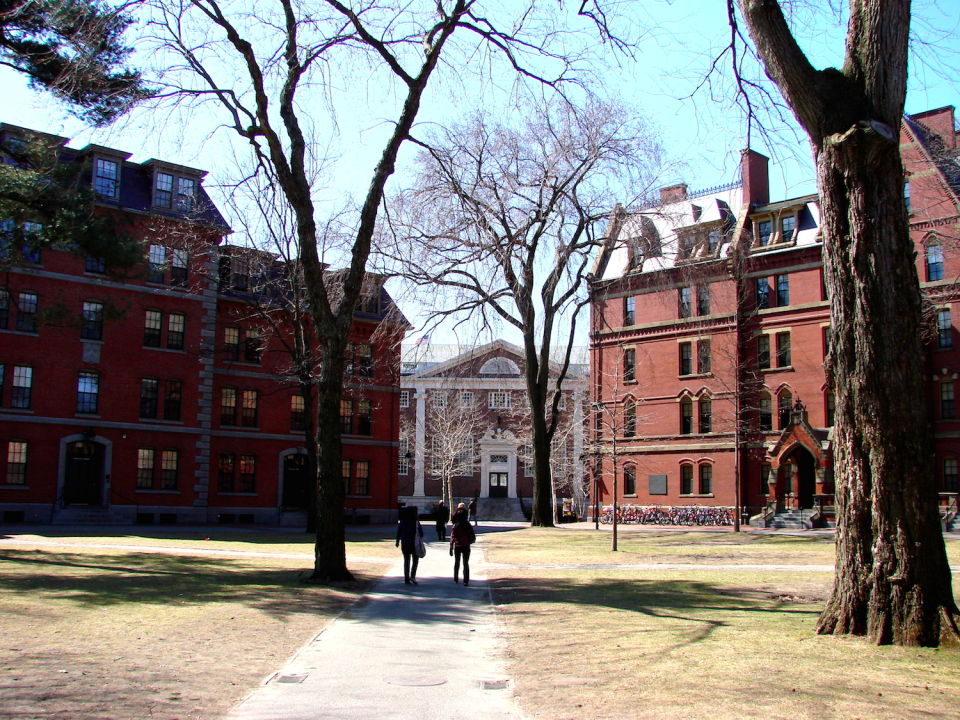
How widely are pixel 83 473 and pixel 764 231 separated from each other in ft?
119

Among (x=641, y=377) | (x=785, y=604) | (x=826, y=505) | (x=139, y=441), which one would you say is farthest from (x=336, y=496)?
(x=641, y=377)

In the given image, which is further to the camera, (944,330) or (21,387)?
(944,330)

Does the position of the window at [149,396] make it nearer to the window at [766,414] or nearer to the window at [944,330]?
the window at [766,414]

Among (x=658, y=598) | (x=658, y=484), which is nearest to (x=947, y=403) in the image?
(x=658, y=484)

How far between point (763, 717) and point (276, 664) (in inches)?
185

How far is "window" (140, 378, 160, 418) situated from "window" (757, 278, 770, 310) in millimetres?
30564

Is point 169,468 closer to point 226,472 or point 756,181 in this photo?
point 226,472

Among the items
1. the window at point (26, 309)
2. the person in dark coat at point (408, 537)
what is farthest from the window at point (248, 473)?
the person in dark coat at point (408, 537)

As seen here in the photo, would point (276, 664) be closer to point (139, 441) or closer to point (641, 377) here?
point (139, 441)

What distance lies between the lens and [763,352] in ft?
146

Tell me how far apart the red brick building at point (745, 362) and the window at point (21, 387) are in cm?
2398

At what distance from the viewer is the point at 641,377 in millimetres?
49500

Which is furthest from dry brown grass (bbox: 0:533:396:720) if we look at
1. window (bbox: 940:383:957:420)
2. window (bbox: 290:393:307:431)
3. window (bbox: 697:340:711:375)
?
window (bbox: 940:383:957:420)

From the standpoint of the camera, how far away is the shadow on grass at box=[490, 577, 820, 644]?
11.7 meters
